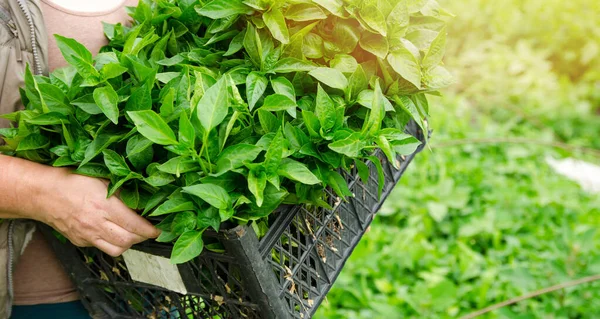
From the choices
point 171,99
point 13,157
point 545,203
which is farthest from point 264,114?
point 545,203

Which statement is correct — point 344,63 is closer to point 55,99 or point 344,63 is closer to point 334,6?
point 334,6

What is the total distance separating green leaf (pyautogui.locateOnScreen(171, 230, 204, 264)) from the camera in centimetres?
89

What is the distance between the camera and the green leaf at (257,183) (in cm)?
85

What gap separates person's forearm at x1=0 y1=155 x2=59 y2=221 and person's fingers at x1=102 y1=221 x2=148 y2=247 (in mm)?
131

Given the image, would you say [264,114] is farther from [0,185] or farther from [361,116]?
[0,185]

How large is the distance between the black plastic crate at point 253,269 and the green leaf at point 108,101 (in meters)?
0.24

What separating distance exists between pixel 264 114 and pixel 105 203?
0.30 metres

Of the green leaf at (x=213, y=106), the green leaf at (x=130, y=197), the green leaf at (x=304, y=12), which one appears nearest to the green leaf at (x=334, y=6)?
the green leaf at (x=304, y=12)

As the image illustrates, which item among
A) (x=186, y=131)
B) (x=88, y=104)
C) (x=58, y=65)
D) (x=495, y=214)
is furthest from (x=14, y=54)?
(x=495, y=214)

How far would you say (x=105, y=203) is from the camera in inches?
38.9

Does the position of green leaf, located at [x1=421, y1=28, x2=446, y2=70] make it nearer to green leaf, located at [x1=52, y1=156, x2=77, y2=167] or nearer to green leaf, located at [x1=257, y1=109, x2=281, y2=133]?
green leaf, located at [x1=257, y1=109, x2=281, y2=133]

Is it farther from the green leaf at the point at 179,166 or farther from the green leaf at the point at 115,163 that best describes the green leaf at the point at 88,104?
the green leaf at the point at 179,166

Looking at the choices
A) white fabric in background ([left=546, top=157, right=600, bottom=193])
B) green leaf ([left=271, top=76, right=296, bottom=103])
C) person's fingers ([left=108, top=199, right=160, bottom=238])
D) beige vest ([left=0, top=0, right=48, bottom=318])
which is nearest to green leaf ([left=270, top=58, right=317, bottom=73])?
green leaf ([left=271, top=76, right=296, bottom=103])

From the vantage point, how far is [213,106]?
891 millimetres
